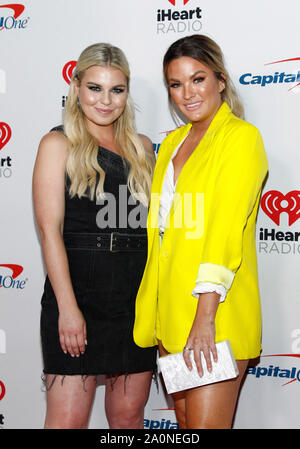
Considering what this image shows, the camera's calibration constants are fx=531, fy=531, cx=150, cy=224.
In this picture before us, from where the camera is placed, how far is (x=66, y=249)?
238cm

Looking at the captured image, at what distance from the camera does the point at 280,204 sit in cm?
284

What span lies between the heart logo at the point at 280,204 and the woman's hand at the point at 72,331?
3.88 ft

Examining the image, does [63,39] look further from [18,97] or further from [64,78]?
[18,97]

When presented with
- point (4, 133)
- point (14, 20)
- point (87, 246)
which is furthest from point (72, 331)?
point (14, 20)

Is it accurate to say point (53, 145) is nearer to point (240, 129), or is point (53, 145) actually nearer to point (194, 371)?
point (240, 129)

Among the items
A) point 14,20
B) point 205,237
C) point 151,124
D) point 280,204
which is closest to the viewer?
point 205,237

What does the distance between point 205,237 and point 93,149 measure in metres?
0.73

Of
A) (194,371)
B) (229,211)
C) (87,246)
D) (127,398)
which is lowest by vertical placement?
(127,398)

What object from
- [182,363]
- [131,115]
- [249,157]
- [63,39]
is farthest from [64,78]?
[182,363]

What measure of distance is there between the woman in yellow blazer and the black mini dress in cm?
11

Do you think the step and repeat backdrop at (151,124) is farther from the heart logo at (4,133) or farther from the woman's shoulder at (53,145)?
the woman's shoulder at (53,145)

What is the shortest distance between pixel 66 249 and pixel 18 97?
130cm

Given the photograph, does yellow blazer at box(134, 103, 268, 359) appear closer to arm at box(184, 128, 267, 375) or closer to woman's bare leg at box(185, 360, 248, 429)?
arm at box(184, 128, 267, 375)
